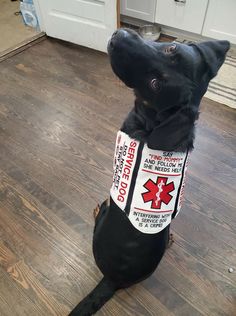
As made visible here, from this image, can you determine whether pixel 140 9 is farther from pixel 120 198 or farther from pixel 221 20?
pixel 120 198

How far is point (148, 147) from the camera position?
715mm

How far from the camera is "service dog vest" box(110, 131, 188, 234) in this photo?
736 millimetres

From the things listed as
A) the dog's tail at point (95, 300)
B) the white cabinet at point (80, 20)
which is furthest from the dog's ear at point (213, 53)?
the white cabinet at point (80, 20)

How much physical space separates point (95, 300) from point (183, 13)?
2.14 meters

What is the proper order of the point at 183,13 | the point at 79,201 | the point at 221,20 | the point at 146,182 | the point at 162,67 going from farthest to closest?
the point at 183,13 < the point at 221,20 < the point at 79,201 < the point at 146,182 < the point at 162,67

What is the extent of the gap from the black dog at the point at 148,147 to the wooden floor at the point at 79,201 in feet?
0.84

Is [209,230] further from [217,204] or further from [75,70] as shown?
[75,70]

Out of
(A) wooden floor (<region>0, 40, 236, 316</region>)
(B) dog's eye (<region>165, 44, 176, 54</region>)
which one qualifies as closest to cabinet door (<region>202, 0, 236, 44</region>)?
(A) wooden floor (<region>0, 40, 236, 316</region>)

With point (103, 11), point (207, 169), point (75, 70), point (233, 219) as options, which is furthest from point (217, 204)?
point (103, 11)

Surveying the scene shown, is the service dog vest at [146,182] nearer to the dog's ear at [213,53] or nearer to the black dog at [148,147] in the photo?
the black dog at [148,147]

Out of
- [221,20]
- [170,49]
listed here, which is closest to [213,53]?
[170,49]

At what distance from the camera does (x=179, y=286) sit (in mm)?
1105

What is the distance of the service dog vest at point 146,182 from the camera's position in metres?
0.74

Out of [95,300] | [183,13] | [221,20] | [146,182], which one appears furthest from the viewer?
[183,13]
